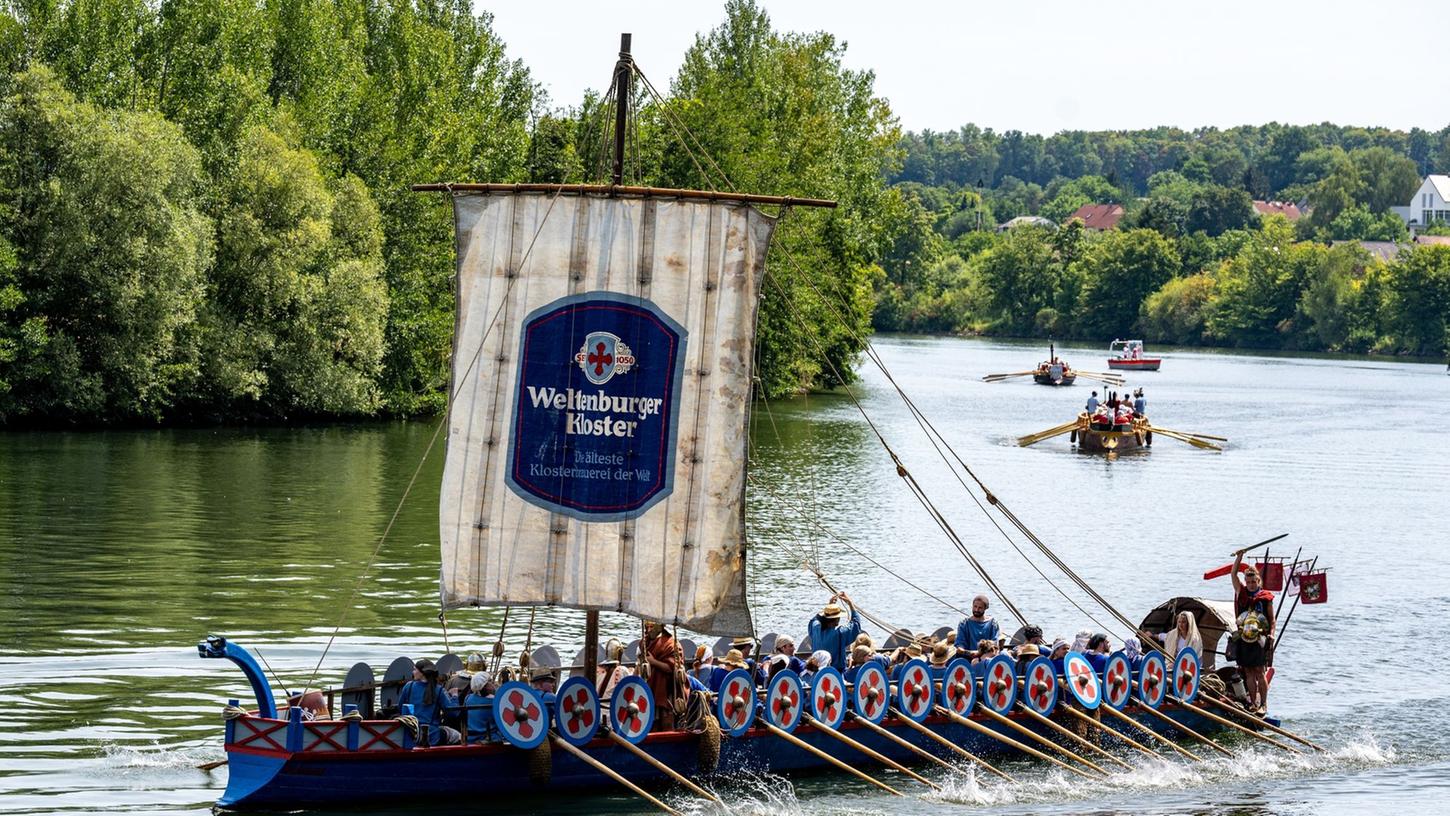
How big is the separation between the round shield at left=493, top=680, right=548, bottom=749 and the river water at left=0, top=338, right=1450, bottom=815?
1026mm

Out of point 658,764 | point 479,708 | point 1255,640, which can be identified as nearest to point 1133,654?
point 1255,640

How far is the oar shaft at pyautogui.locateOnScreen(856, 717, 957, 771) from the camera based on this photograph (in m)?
26.1

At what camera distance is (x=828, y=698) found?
85.3 ft

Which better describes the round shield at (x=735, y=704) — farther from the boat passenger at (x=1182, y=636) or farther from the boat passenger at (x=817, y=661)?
the boat passenger at (x=1182, y=636)

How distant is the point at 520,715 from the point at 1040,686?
8756 millimetres

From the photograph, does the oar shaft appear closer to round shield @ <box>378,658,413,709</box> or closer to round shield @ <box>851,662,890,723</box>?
round shield @ <box>851,662,890,723</box>

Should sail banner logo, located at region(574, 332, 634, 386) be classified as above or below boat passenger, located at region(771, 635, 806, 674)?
above

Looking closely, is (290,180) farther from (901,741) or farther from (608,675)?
(901,741)

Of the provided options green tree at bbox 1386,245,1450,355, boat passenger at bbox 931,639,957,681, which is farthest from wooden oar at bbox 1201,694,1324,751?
green tree at bbox 1386,245,1450,355

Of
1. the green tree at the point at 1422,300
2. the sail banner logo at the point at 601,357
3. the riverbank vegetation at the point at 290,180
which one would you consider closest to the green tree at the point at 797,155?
the riverbank vegetation at the point at 290,180

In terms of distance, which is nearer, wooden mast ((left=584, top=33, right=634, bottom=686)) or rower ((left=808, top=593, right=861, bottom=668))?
wooden mast ((left=584, top=33, right=634, bottom=686))

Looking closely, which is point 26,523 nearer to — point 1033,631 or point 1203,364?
point 1033,631

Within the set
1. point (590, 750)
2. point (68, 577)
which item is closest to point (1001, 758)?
point (590, 750)

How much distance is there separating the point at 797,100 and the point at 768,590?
58.4 metres
